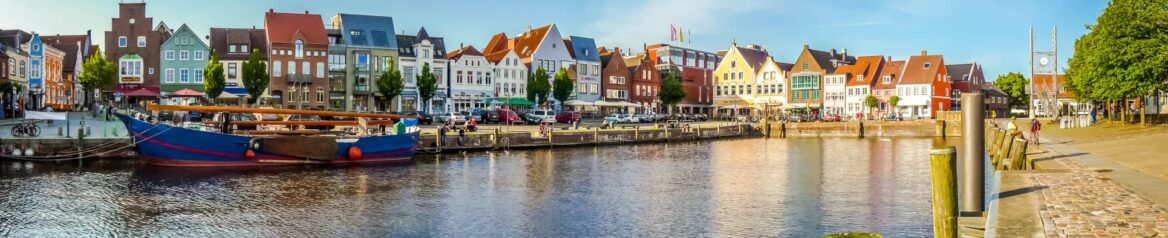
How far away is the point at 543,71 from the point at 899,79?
131 feet

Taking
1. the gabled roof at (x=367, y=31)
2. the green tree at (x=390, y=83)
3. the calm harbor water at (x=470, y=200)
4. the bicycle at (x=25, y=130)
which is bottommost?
the calm harbor water at (x=470, y=200)

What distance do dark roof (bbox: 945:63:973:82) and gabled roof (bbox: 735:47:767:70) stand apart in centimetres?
2162

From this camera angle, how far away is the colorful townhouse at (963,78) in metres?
96.3

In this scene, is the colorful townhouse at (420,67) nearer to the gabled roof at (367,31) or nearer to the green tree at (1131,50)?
the gabled roof at (367,31)

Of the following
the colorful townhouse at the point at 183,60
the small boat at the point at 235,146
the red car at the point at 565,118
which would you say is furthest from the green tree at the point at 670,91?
the small boat at the point at 235,146

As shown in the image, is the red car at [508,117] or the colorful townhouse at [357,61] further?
the colorful townhouse at [357,61]

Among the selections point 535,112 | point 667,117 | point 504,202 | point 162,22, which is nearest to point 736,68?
point 667,117

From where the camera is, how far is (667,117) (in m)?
77.4

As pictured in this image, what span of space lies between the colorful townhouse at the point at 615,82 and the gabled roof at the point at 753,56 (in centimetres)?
1749

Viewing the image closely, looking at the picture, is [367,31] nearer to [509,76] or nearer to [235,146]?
[509,76]

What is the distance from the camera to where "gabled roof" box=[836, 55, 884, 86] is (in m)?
94.4

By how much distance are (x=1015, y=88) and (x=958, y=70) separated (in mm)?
17025

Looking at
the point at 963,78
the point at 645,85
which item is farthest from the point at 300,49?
the point at 963,78

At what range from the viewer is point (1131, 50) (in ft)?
128
